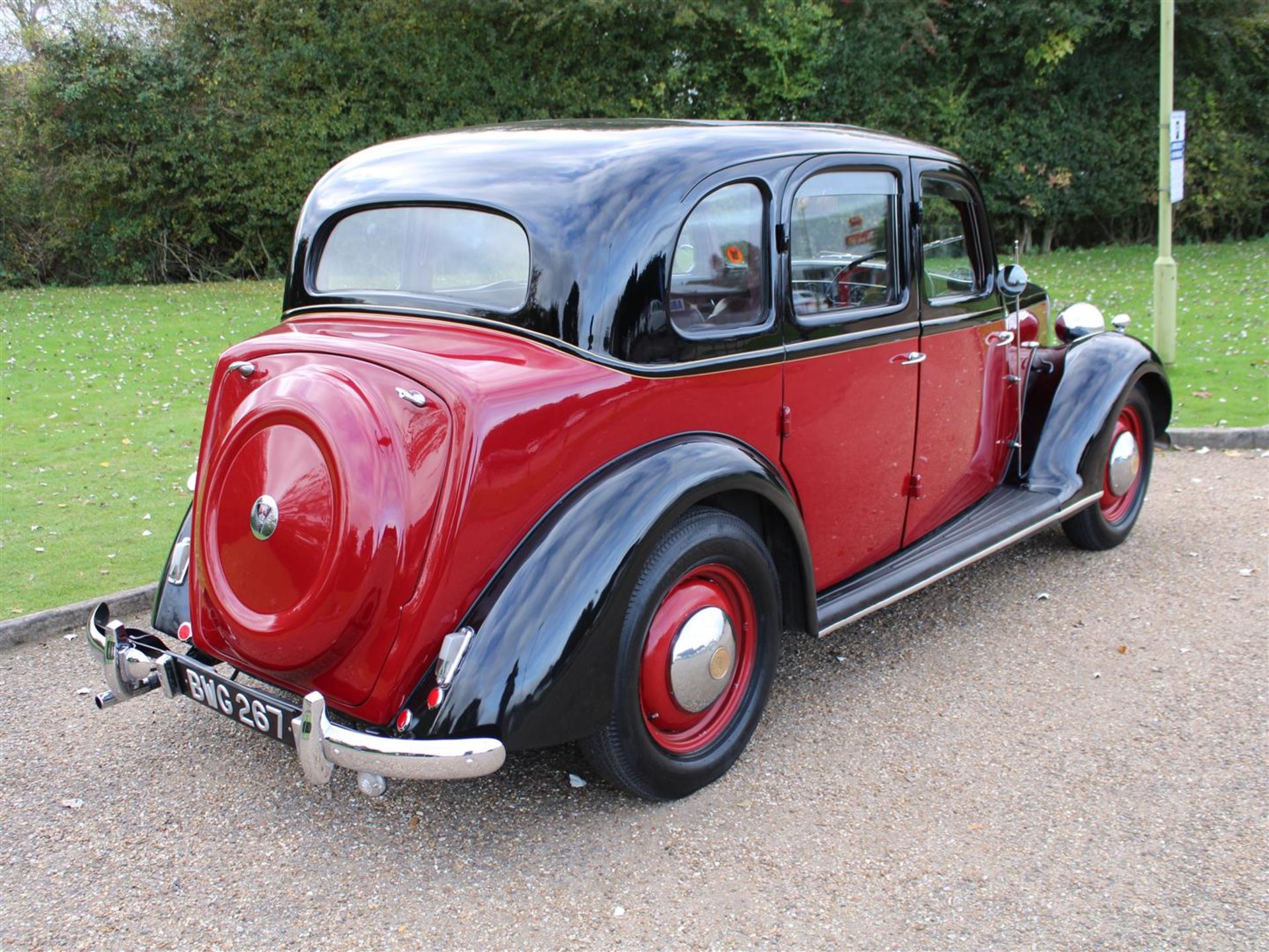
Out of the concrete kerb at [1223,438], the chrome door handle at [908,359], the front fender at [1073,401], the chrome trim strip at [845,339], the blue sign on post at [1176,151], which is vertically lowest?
the concrete kerb at [1223,438]

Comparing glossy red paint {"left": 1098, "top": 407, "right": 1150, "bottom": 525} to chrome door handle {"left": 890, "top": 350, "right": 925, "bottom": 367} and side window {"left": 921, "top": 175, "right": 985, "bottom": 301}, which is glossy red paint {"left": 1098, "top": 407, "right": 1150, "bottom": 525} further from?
chrome door handle {"left": 890, "top": 350, "right": 925, "bottom": 367}

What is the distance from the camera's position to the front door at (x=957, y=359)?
4031 millimetres

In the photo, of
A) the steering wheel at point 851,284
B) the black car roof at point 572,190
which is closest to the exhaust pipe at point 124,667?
the black car roof at point 572,190

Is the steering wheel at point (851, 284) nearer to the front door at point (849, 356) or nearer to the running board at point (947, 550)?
the front door at point (849, 356)

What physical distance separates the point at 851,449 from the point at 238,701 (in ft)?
7.16

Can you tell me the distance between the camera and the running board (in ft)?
11.8

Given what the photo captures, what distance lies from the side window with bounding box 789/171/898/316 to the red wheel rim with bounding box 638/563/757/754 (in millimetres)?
977

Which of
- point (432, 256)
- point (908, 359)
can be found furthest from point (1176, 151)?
point (432, 256)

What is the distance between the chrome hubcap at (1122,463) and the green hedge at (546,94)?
41.4 feet

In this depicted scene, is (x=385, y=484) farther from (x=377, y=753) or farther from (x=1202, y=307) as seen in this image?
(x=1202, y=307)

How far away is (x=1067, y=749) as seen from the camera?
3.35 metres

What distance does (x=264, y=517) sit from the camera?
108 inches

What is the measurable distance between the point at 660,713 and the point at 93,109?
16.7 m

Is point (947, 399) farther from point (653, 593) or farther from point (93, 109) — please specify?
point (93, 109)
